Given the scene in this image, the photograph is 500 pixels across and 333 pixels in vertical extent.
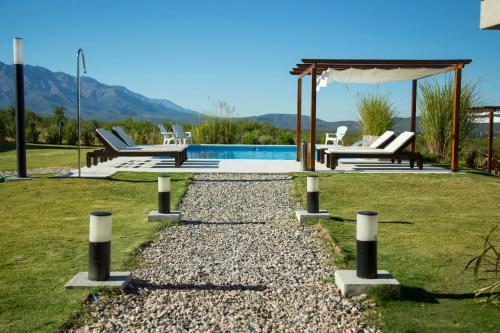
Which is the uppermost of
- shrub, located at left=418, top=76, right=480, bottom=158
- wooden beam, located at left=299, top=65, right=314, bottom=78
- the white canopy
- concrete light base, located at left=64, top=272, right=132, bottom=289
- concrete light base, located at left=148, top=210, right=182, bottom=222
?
wooden beam, located at left=299, top=65, right=314, bottom=78

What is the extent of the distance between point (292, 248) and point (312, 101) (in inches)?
240

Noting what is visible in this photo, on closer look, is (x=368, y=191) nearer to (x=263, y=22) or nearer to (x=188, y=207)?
(x=188, y=207)

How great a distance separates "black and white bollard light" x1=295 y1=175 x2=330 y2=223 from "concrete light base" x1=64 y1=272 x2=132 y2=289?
2.82 m

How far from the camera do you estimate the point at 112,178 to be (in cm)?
992

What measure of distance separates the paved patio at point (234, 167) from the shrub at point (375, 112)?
1968mm

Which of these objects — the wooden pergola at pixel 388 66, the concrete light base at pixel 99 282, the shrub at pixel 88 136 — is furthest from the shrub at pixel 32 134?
the concrete light base at pixel 99 282

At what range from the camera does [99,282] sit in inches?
159

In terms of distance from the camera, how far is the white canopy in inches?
461

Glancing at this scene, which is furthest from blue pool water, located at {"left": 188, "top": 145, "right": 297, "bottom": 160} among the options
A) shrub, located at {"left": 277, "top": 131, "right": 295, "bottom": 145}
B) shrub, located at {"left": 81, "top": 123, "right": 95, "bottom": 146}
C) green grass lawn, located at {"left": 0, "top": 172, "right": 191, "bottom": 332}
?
green grass lawn, located at {"left": 0, "top": 172, "right": 191, "bottom": 332}

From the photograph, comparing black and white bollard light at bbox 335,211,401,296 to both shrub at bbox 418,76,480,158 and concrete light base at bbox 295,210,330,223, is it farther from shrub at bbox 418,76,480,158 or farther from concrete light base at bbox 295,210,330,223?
shrub at bbox 418,76,480,158

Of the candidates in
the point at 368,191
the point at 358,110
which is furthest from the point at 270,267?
the point at 358,110

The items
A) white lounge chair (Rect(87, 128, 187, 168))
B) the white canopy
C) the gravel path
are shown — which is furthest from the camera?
the white canopy

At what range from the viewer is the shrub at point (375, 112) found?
50.4 ft

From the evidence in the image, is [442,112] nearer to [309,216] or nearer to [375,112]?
[375,112]
